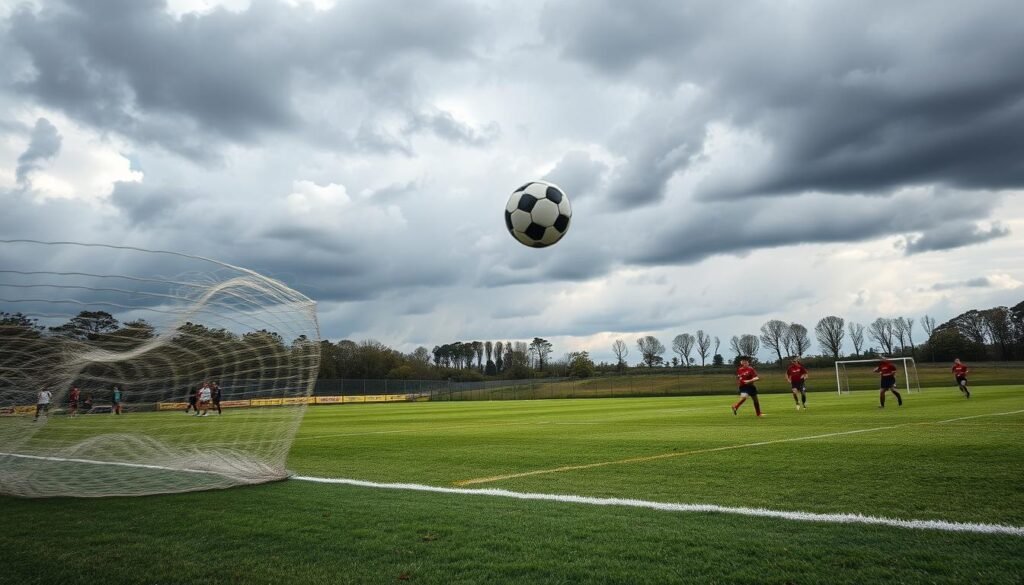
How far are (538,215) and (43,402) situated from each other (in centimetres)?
717

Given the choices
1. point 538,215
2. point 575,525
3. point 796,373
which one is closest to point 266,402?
point 538,215

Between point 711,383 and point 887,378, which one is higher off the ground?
point 887,378

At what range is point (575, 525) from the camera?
14.5 feet

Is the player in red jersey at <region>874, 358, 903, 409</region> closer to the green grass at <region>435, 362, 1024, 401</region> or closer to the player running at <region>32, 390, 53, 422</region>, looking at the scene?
Result: the player running at <region>32, 390, 53, 422</region>

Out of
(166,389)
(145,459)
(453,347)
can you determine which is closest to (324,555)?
(166,389)

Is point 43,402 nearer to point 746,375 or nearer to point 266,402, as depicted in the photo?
point 266,402

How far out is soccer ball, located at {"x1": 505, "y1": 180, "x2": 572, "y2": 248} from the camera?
34.4ft

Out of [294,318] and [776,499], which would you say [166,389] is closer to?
[294,318]

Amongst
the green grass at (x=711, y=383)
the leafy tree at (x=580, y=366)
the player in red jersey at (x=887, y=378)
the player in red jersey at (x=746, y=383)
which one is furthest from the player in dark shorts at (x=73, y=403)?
the leafy tree at (x=580, y=366)

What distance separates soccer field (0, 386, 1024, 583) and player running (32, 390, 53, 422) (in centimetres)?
118

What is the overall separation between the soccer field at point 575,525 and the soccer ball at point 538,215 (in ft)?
12.8

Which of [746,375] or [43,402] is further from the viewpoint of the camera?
[746,375]

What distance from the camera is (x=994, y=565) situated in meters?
3.31

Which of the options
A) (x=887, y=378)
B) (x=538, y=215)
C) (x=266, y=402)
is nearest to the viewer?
(x=266, y=402)
